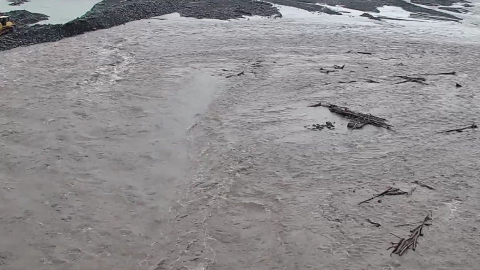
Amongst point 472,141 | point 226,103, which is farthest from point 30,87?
point 472,141

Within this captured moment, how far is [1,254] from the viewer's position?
17.8 ft

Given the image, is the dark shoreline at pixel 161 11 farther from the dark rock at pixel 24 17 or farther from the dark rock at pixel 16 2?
the dark rock at pixel 16 2

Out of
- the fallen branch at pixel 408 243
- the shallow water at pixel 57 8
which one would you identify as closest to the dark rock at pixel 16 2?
the shallow water at pixel 57 8

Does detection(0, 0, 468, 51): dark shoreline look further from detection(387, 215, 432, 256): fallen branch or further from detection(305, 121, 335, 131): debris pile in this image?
detection(387, 215, 432, 256): fallen branch

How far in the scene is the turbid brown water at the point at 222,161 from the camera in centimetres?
573

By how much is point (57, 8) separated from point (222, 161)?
585 inches

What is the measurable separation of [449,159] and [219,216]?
15.2 feet

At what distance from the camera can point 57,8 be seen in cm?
1892

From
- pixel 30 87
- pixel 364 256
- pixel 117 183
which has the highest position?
pixel 30 87

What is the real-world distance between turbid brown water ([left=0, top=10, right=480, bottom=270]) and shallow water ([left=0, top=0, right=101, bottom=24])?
4094 millimetres

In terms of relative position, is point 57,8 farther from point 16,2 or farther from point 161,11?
point 161,11

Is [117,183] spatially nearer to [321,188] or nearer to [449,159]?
[321,188]

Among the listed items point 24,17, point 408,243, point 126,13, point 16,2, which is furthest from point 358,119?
point 16,2

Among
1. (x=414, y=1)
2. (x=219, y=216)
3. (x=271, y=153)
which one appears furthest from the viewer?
(x=414, y=1)
